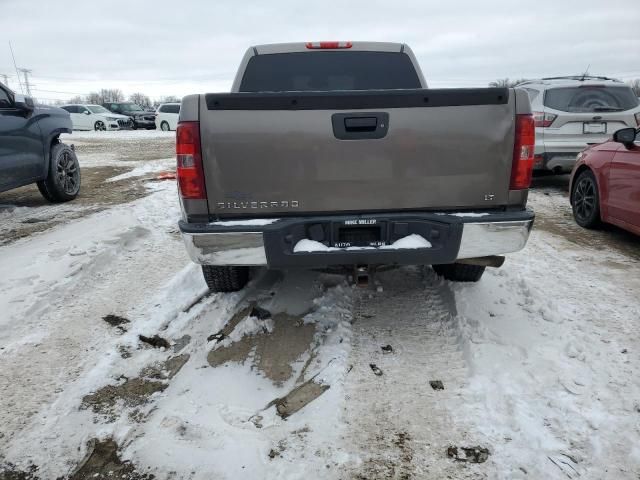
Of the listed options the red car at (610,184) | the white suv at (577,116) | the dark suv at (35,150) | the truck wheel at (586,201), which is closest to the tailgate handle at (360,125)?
the red car at (610,184)

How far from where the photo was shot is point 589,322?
10.5ft

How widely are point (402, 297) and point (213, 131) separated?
2.02 metres

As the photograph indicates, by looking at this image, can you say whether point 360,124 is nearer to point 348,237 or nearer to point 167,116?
point 348,237

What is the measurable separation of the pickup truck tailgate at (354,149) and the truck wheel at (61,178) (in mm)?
5412

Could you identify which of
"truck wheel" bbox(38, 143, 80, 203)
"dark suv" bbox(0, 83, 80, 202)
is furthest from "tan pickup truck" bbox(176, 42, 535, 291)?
"truck wheel" bbox(38, 143, 80, 203)

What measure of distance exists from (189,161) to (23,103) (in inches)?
201

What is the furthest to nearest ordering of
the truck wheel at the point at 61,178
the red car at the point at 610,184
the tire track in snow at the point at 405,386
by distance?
1. the truck wheel at the point at 61,178
2. the red car at the point at 610,184
3. the tire track in snow at the point at 405,386

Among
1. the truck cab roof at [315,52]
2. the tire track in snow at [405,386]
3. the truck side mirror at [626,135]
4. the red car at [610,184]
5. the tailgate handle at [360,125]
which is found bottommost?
the tire track in snow at [405,386]

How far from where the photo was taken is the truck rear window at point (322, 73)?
4.20 m

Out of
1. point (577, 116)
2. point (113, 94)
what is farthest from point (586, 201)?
point (113, 94)

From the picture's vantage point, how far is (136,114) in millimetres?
30797

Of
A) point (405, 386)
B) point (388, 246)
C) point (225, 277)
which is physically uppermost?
point (388, 246)

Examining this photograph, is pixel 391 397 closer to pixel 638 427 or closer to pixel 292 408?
pixel 292 408

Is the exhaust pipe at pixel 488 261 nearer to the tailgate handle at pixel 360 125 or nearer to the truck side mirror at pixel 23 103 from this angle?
the tailgate handle at pixel 360 125
